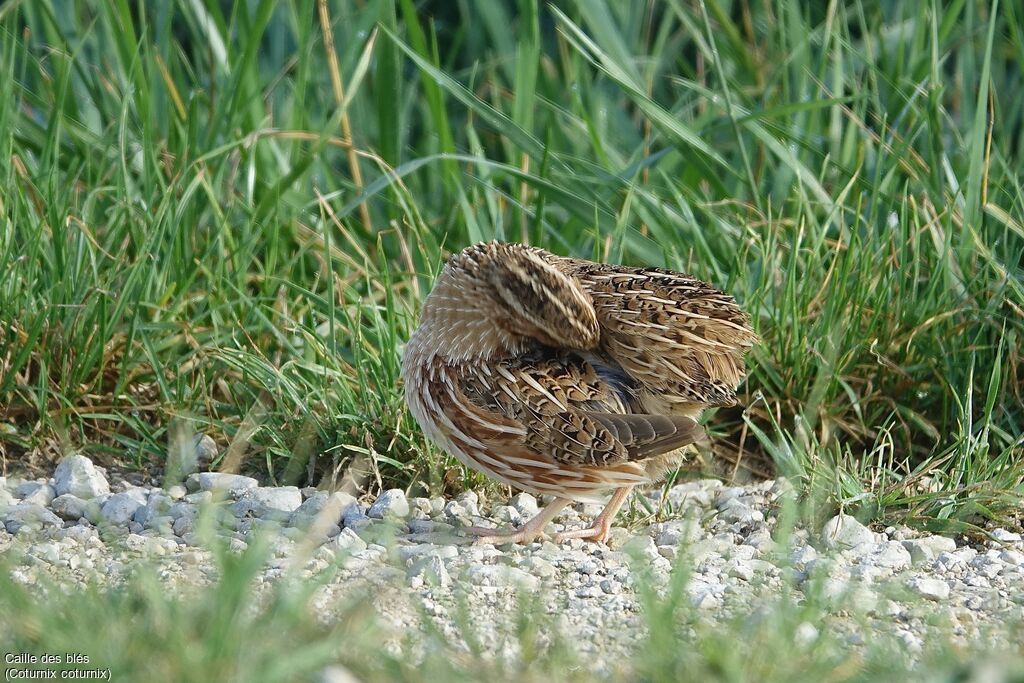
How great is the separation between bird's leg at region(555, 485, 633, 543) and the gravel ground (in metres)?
0.05

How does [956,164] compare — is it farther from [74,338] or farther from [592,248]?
[74,338]

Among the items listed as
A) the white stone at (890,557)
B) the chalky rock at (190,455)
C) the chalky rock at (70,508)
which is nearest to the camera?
the white stone at (890,557)

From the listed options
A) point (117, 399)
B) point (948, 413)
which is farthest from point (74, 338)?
point (948, 413)

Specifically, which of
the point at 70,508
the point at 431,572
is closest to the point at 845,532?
the point at 431,572

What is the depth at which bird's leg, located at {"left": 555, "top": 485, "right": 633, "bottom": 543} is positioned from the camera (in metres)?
4.79

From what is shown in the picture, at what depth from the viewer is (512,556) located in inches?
172

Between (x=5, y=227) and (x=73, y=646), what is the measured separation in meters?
2.66

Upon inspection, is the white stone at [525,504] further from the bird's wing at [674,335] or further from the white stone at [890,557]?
the white stone at [890,557]

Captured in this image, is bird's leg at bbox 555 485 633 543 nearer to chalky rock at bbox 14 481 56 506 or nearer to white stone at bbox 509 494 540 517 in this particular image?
white stone at bbox 509 494 540 517

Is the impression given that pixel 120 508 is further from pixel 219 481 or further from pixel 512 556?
pixel 512 556

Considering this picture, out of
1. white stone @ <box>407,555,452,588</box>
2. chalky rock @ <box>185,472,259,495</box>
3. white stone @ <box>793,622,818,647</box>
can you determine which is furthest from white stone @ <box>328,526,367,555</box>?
white stone @ <box>793,622,818,647</box>

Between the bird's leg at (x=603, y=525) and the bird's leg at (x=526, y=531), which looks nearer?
the bird's leg at (x=526, y=531)

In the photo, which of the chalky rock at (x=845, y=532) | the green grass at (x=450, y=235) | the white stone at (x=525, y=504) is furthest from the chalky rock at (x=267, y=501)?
the chalky rock at (x=845, y=532)

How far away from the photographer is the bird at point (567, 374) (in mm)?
4410
